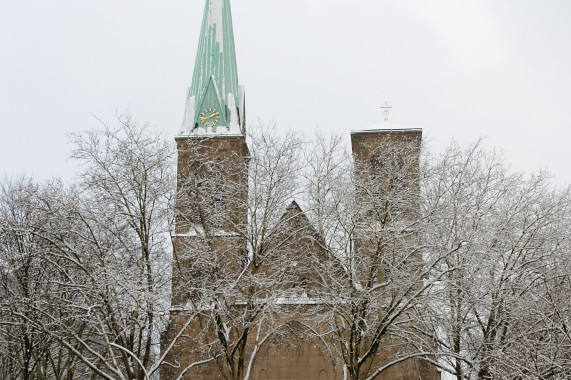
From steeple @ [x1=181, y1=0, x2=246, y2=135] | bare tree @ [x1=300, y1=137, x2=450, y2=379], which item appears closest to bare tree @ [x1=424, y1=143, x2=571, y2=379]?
bare tree @ [x1=300, y1=137, x2=450, y2=379]

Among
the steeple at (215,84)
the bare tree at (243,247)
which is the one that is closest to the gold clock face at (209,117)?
the steeple at (215,84)

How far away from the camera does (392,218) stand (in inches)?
788

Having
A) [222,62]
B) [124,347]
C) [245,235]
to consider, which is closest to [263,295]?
[245,235]

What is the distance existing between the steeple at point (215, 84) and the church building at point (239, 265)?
47mm

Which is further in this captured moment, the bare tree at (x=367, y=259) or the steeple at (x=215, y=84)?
the steeple at (x=215, y=84)

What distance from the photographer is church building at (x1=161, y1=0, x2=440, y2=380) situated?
19578 mm

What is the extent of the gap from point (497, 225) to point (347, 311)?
5.06m

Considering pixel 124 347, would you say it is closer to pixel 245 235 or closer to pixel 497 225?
pixel 245 235

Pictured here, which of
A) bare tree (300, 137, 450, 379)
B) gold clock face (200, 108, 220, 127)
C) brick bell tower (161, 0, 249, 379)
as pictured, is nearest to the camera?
bare tree (300, 137, 450, 379)

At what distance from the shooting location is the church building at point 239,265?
19.6 m

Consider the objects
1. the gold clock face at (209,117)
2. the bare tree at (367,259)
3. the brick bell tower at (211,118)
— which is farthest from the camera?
the gold clock face at (209,117)

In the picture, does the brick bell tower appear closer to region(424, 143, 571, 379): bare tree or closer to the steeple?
the steeple

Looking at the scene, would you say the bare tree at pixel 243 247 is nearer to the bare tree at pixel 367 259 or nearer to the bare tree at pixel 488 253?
the bare tree at pixel 367 259

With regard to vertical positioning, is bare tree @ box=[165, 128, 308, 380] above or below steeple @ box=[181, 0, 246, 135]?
below
